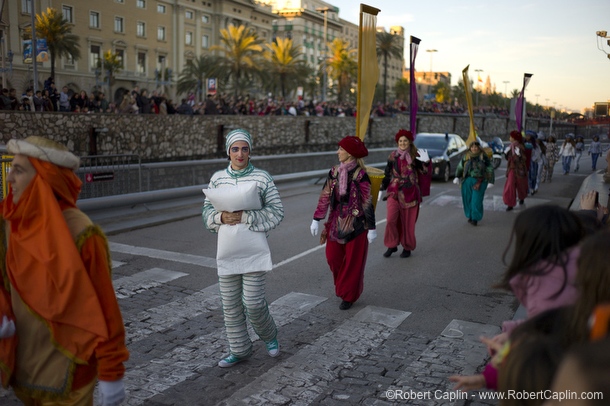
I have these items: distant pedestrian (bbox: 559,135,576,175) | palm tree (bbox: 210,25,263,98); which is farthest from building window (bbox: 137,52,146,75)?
distant pedestrian (bbox: 559,135,576,175)

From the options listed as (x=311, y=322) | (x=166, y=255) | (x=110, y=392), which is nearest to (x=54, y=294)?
(x=110, y=392)

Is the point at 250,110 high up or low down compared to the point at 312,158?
up

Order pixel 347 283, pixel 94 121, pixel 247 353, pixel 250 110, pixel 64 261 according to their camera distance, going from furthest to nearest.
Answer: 1. pixel 250 110
2. pixel 94 121
3. pixel 347 283
4. pixel 247 353
5. pixel 64 261

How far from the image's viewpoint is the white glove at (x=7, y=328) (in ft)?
8.87

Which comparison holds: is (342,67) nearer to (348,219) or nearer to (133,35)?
(133,35)

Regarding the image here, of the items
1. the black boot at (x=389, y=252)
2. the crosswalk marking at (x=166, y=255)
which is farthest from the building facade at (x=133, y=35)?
the black boot at (x=389, y=252)

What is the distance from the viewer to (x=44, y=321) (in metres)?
2.79

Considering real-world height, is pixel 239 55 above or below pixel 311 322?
above

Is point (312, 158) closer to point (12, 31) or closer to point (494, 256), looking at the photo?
point (494, 256)

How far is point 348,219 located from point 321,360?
80.8 inches

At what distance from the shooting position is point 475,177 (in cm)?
1268

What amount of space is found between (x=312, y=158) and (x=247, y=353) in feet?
55.7

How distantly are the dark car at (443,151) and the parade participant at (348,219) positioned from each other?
14300mm

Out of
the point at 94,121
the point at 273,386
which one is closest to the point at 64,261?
the point at 273,386
